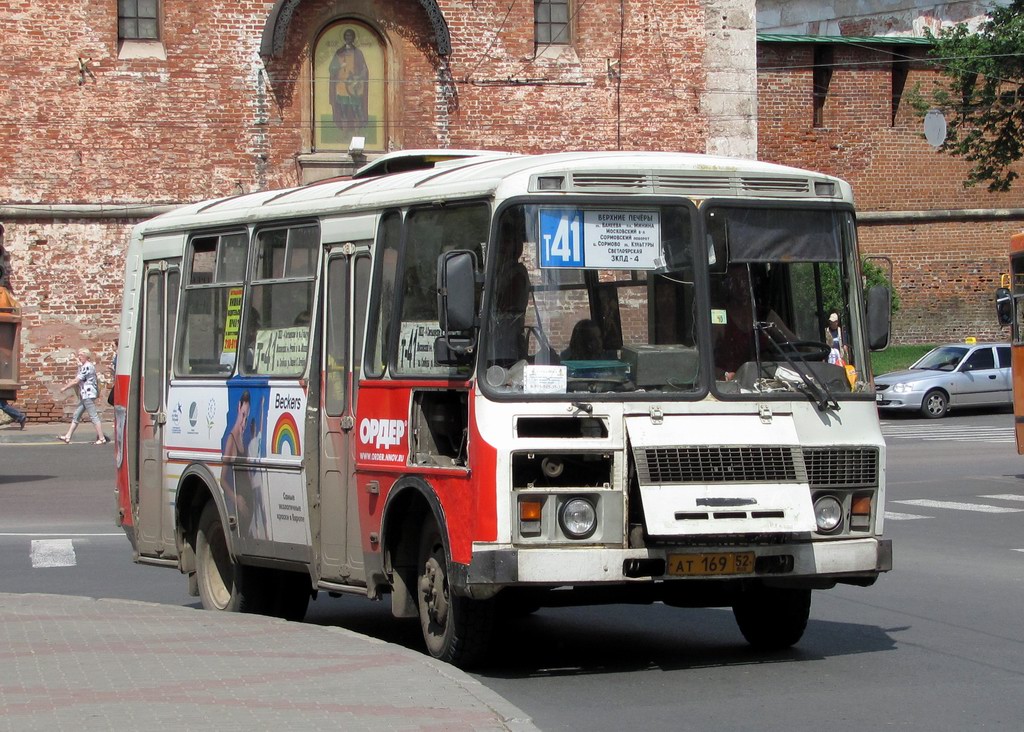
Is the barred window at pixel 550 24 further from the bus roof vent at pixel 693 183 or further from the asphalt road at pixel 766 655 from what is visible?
the bus roof vent at pixel 693 183

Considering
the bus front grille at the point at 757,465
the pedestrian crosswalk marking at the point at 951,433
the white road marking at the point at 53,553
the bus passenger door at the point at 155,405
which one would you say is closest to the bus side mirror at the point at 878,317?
the bus front grille at the point at 757,465

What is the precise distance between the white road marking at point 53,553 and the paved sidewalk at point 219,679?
4.47 m

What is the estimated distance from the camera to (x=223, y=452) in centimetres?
1123

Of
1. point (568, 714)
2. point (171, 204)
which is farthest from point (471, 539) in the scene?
point (171, 204)

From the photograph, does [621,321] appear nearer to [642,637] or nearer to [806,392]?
[806,392]

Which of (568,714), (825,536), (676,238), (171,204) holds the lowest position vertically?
(568,714)

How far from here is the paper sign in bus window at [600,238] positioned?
8688 millimetres

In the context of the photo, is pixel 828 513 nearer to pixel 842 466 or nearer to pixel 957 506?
pixel 842 466

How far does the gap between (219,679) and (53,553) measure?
7879mm

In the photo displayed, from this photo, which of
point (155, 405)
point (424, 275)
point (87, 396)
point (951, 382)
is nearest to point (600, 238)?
point (424, 275)

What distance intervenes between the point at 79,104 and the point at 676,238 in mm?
26396

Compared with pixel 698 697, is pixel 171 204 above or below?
above

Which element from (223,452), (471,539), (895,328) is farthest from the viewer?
(895,328)

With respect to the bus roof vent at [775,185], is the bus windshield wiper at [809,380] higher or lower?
lower
